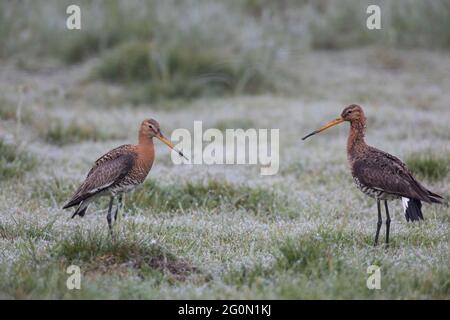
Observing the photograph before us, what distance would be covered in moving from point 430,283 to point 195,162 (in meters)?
4.16

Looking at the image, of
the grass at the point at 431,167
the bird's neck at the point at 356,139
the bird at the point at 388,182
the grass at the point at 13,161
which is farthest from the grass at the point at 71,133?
the bird at the point at 388,182

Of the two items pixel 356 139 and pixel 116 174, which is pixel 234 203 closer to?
pixel 356 139

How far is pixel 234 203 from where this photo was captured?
7.12 m

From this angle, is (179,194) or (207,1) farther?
(207,1)

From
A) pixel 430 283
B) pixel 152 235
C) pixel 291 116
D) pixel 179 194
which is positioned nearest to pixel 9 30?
pixel 291 116

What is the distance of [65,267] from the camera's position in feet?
16.2

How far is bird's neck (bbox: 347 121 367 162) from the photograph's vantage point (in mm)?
6145

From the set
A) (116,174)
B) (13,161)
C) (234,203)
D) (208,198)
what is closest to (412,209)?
(234,203)

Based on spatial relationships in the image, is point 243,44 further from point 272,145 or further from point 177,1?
point 272,145

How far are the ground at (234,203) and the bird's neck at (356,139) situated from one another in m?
0.61

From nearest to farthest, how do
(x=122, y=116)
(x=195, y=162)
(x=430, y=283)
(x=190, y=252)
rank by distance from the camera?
(x=430, y=283), (x=190, y=252), (x=195, y=162), (x=122, y=116)

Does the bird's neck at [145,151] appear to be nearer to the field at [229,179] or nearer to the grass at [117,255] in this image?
the field at [229,179]

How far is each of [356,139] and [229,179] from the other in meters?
1.82

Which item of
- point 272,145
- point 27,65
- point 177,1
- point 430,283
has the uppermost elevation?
point 177,1
